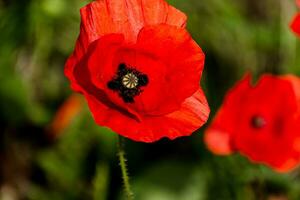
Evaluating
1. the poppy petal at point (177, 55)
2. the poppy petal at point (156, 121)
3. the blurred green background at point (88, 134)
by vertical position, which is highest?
the poppy petal at point (177, 55)

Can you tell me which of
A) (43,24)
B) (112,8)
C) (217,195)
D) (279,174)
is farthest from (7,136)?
(112,8)

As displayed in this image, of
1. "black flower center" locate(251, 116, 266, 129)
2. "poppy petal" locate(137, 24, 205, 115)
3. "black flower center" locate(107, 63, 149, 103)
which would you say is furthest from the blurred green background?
"poppy petal" locate(137, 24, 205, 115)

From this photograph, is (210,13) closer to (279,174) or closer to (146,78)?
(279,174)

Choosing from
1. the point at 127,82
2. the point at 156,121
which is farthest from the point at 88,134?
the point at 156,121

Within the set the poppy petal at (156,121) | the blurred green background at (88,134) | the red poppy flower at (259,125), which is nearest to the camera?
the poppy petal at (156,121)

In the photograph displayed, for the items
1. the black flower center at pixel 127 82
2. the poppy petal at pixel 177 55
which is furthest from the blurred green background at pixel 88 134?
the poppy petal at pixel 177 55

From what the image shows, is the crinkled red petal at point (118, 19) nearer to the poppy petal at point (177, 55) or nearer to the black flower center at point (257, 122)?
the poppy petal at point (177, 55)

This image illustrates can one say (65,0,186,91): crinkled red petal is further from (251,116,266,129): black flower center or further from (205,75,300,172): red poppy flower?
(251,116,266,129): black flower center

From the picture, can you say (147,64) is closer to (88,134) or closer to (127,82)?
(127,82)

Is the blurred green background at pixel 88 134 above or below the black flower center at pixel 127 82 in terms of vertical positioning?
below
